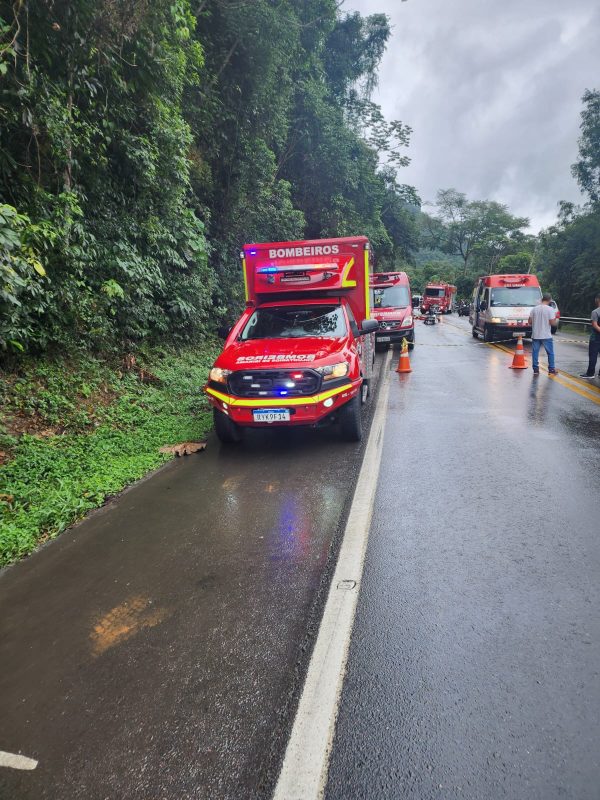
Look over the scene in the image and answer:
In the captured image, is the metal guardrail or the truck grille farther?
the metal guardrail

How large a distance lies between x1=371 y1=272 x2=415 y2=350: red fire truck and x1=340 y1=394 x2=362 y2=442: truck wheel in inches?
422

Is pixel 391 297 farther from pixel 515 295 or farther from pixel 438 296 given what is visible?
pixel 438 296

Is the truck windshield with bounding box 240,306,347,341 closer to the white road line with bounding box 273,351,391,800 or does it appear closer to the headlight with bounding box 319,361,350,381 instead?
the headlight with bounding box 319,361,350,381

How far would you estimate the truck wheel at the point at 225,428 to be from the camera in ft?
20.5

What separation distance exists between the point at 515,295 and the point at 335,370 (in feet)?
49.9

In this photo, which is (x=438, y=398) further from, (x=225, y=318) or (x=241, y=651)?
(x=225, y=318)

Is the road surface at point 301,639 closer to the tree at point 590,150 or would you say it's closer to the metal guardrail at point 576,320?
the metal guardrail at point 576,320

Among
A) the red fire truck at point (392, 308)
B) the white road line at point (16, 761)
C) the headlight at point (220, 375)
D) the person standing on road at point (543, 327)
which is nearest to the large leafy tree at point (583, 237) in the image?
the red fire truck at point (392, 308)

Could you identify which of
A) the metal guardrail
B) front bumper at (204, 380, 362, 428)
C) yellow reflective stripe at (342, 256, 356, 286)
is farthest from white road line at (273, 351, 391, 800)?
the metal guardrail

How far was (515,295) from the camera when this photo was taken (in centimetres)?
1858

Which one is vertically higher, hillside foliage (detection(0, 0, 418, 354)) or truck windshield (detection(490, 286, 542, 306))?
hillside foliage (detection(0, 0, 418, 354))

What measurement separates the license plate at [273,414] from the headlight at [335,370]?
2.13ft

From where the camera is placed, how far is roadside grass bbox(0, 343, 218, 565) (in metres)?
4.45

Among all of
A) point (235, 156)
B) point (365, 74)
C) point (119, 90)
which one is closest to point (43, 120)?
point (119, 90)
